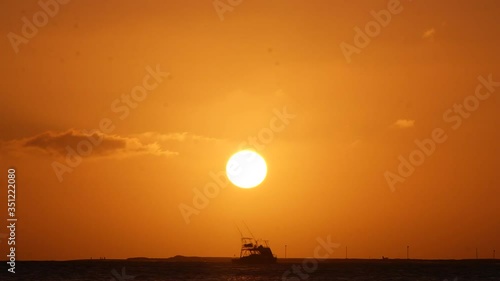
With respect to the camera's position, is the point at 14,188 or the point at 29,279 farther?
the point at 29,279

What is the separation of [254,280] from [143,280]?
22929 millimetres

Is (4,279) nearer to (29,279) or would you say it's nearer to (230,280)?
(29,279)

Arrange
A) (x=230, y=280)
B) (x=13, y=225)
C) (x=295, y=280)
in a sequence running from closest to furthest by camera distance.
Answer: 1. (x=13, y=225)
2. (x=295, y=280)
3. (x=230, y=280)

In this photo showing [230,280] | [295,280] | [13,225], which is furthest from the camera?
[230,280]

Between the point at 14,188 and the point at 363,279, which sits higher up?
the point at 14,188

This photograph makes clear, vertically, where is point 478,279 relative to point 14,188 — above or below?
below

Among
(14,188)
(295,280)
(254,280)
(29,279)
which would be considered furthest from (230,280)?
(14,188)

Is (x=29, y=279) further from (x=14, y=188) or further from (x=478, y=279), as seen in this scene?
(x=478, y=279)

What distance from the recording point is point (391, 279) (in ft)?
541

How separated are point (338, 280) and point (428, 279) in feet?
72.0

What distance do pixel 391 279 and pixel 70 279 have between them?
6614 cm

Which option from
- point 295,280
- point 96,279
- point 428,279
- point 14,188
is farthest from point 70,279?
point 14,188

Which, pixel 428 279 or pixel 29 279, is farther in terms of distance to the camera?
pixel 428 279

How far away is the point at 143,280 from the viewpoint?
496 ft
